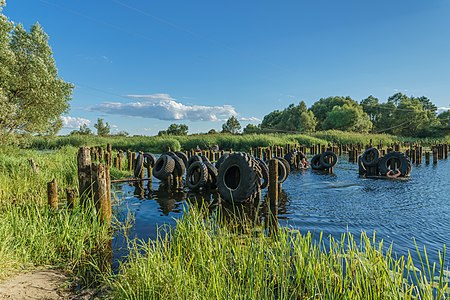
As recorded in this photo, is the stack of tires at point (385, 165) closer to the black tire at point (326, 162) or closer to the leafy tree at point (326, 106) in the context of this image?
the black tire at point (326, 162)

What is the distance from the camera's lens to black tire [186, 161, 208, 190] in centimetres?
1434

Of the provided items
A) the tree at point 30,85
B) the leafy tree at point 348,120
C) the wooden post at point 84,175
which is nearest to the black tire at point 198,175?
the wooden post at point 84,175

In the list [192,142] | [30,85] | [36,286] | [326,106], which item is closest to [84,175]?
[36,286]

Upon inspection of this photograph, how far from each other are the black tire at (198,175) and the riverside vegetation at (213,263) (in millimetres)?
5979

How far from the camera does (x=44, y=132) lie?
20.9m

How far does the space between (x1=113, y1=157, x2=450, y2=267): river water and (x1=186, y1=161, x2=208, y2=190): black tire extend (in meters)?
0.78

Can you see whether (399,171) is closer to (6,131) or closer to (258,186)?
(258,186)

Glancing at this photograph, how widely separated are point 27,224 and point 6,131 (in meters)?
15.8

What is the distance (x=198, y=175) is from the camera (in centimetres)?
1523

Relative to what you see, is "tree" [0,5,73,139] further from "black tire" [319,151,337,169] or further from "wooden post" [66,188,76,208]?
"black tire" [319,151,337,169]

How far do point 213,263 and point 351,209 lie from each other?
8508 mm

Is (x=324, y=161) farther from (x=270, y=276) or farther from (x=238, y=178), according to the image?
(x=270, y=276)

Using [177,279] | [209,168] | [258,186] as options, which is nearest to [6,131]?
[209,168]

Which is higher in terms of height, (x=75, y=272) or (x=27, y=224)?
(x=27, y=224)
